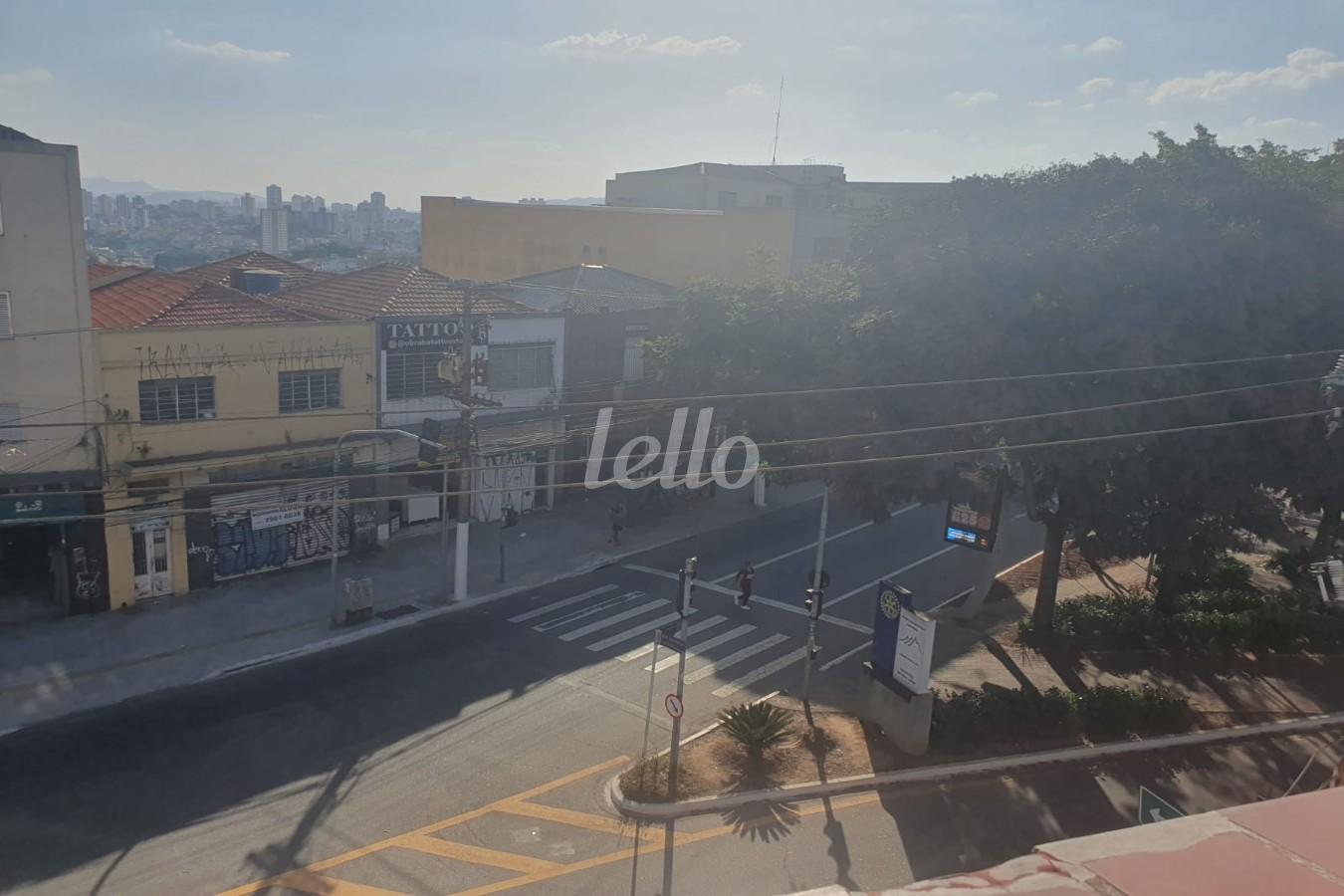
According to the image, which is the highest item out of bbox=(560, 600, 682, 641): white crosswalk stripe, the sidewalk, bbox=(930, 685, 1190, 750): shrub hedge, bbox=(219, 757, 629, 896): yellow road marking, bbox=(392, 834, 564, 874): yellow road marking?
bbox=(930, 685, 1190, 750): shrub hedge

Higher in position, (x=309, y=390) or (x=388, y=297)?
(x=388, y=297)

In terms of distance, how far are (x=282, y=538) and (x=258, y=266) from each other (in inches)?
469

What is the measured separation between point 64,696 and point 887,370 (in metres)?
15.4

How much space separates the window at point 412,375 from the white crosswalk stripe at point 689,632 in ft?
31.0

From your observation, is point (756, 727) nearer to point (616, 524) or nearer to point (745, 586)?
point (745, 586)

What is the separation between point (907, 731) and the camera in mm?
15719

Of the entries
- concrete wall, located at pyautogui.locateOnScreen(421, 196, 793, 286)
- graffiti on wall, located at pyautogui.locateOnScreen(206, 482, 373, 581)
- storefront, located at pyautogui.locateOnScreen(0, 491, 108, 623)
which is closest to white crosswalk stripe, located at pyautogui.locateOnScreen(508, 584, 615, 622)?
graffiti on wall, located at pyautogui.locateOnScreen(206, 482, 373, 581)

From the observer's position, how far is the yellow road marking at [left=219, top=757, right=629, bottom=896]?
12211 millimetres

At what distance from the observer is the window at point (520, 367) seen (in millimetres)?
29094

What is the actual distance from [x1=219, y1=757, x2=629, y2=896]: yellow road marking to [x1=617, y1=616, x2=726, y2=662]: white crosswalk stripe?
4.27 m

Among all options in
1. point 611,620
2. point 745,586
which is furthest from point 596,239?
point 611,620

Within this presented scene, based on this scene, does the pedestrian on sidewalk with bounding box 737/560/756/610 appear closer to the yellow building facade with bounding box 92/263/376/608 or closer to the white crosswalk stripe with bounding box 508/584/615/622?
the white crosswalk stripe with bounding box 508/584/615/622

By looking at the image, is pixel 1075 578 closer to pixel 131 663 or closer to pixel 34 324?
pixel 131 663

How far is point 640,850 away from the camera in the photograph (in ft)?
43.2
